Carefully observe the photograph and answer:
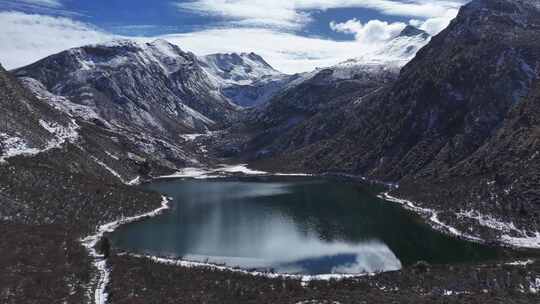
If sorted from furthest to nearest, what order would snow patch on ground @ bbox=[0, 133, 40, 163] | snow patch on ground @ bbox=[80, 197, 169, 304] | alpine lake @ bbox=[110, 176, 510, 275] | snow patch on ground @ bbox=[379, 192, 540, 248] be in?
1. snow patch on ground @ bbox=[0, 133, 40, 163]
2. snow patch on ground @ bbox=[379, 192, 540, 248]
3. alpine lake @ bbox=[110, 176, 510, 275]
4. snow patch on ground @ bbox=[80, 197, 169, 304]

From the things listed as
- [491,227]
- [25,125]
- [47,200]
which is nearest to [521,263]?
[491,227]

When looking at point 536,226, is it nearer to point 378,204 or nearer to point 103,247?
point 378,204

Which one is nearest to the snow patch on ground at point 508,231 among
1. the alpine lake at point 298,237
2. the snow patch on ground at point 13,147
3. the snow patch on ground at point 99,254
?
the alpine lake at point 298,237

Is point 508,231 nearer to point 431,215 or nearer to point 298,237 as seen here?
point 431,215

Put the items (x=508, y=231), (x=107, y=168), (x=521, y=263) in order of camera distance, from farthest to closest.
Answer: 1. (x=107, y=168)
2. (x=508, y=231)
3. (x=521, y=263)

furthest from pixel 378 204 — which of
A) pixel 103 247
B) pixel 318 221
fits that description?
pixel 103 247

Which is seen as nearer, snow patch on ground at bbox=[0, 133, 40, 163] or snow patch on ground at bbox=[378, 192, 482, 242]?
snow patch on ground at bbox=[378, 192, 482, 242]

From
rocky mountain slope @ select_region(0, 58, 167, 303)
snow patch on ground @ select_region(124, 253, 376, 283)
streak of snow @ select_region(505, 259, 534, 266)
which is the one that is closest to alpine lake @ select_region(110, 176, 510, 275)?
snow patch on ground @ select_region(124, 253, 376, 283)

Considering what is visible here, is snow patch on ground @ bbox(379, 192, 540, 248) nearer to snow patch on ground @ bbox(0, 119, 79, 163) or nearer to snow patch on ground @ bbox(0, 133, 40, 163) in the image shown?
snow patch on ground @ bbox(0, 119, 79, 163)

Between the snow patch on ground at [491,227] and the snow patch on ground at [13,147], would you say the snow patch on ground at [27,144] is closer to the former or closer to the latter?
the snow patch on ground at [13,147]
